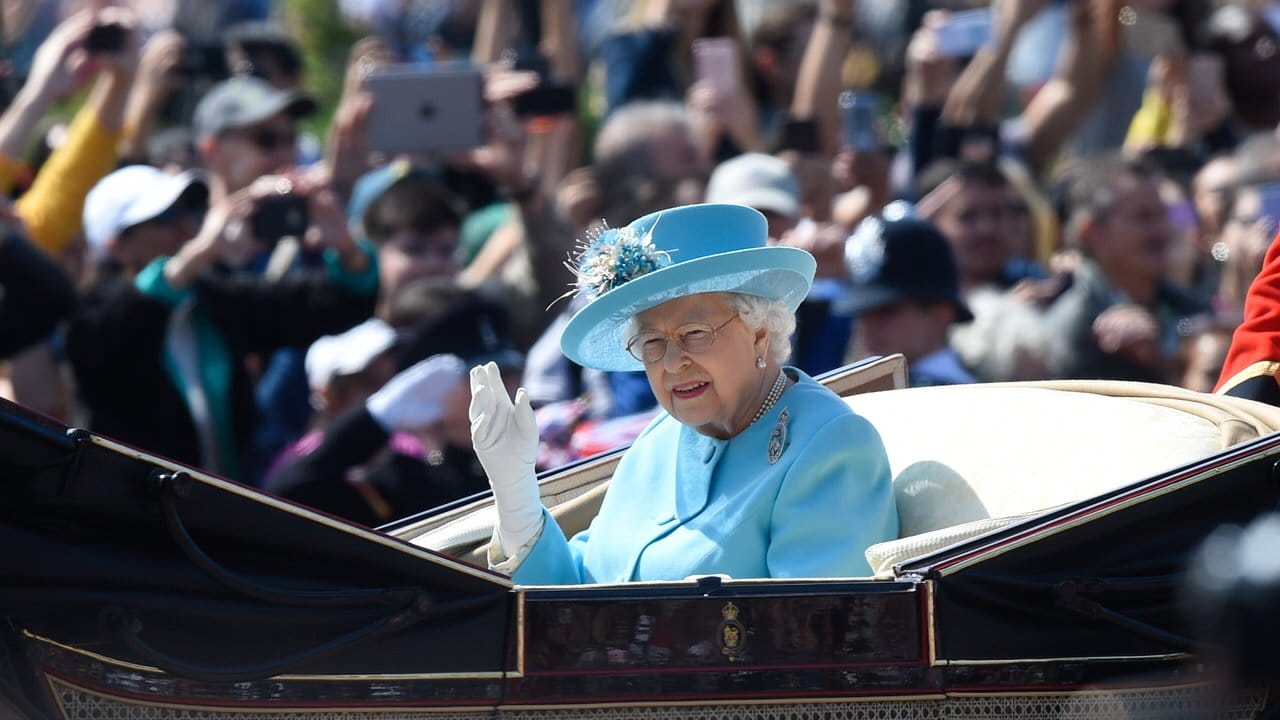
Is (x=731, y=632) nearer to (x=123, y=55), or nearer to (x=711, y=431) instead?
(x=711, y=431)

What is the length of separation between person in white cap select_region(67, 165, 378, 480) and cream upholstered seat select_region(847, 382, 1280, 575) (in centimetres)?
228

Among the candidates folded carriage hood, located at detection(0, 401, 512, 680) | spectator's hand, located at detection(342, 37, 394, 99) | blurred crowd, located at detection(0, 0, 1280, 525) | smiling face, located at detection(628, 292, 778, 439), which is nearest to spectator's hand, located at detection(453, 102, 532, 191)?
blurred crowd, located at detection(0, 0, 1280, 525)

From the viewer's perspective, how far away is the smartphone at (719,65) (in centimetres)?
688

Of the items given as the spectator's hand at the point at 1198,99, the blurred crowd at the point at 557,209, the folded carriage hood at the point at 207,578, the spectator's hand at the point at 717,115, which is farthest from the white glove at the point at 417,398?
the spectator's hand at the point at 1198,99

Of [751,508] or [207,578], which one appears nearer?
[207,578]

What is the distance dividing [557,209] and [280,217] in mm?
887

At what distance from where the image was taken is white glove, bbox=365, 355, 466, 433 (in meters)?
5.14

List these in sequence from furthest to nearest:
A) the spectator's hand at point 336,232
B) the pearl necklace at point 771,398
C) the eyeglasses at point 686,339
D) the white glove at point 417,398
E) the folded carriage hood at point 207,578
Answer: the spectator's hand at point 336,232, the white glove at point 417,398, the pearl necklace at point 771,398, the eyeglasses at point 686,339, the folded carriage hood at point 207,578

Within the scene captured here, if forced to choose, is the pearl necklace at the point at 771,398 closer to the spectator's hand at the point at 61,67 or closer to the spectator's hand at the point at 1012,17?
the spectator's hand at the point at 61,67

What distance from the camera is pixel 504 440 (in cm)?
337

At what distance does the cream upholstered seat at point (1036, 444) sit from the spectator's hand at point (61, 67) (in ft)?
11.5

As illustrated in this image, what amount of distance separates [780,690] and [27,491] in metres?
1.12

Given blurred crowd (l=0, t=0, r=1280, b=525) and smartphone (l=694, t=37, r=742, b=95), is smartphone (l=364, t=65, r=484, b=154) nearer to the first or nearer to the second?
blurred crowd (l=0, t=0, r=1280, b=525)

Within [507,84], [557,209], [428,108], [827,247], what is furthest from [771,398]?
[507,84]
